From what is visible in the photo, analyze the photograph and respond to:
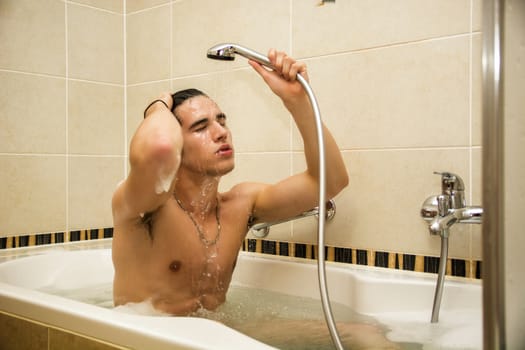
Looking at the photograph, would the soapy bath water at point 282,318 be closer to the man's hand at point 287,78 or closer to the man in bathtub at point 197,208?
the man in bathtub at point 197,208

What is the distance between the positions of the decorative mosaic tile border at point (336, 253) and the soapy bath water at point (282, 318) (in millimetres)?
155

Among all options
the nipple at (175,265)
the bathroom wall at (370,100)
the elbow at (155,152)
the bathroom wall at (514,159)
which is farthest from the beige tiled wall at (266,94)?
the bathroom wall at (514,159)

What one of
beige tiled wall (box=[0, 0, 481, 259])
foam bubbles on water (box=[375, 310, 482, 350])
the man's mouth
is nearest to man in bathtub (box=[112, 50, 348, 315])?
the man's mouth

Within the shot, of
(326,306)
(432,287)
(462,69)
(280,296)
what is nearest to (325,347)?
(326,306)

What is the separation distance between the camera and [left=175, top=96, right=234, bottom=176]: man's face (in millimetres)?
1429

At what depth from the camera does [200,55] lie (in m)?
2.06

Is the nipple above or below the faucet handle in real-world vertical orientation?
below

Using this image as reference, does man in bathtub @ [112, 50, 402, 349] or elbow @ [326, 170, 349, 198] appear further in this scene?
elbow @ [326, 170, 349, 198]

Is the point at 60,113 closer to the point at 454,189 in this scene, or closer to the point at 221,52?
the point at 221,52

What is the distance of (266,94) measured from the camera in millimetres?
1865

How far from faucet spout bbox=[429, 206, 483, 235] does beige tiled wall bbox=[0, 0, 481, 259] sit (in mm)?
127

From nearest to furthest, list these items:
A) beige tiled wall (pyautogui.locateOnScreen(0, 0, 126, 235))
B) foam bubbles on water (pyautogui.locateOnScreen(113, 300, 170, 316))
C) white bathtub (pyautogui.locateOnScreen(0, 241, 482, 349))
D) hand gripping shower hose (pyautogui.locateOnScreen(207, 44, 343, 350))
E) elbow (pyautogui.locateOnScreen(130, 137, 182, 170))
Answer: white bathtub (pyautogui.locateOnScreen(0, 241, 482, 349)) < hand gripping shower hose (pyautogui.locateOnScreen(207, 44, 343, 350)) < elbow (pyautogui.locateOnScreen(130, 137, 182, 170)) < foam bubbles on water (pyautogui.locateOnScreen(113, 300, 170, 316)) < beige tiled wall (pyautogui.locateOnScreen(0, 0, 126, 235))

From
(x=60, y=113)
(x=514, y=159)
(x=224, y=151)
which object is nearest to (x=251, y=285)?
(x=224, y=151)

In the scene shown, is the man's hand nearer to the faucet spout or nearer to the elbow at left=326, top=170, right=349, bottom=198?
the elbow at left=326, top=170, right=349, bottom=198
